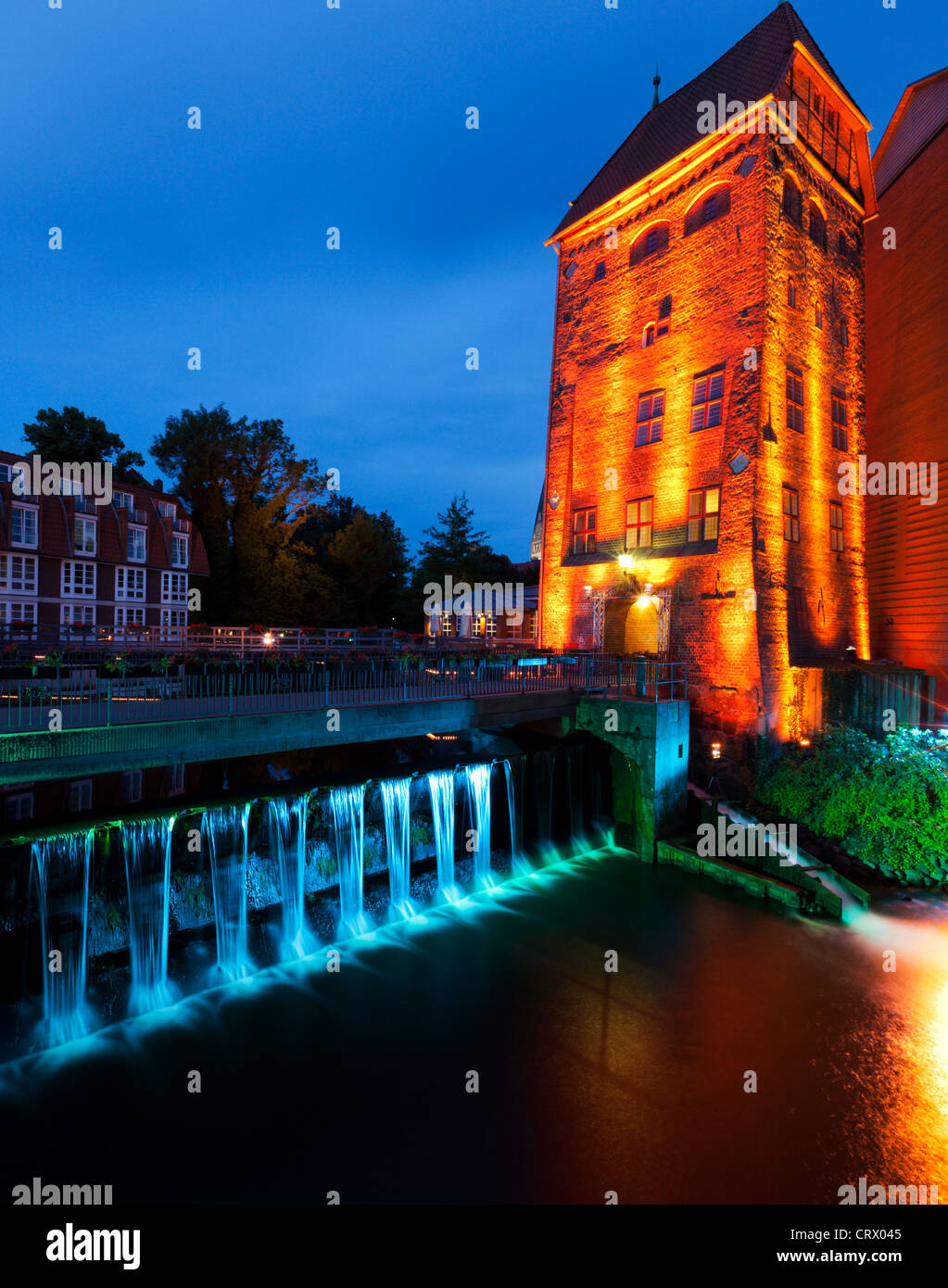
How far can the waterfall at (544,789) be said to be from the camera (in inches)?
663

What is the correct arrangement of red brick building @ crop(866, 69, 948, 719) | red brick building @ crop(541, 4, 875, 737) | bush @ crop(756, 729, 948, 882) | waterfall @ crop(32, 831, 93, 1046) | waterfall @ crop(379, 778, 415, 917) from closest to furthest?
1. waterfall @ crop(32, 831, 93, 1046)
2. waterfall @ crop(379, 778, 415, 917)
3. bush @ crop(756, 729, 948, 882)
4. red brick building @ crop(541, 4, 875, 737)
5. red brick building @ crop(866, 69, 948, 719)

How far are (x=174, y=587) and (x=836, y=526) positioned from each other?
35.4 m

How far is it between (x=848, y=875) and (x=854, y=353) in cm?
2024

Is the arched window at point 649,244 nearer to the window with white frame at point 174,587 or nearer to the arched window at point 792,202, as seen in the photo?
the arched window at point 792,202

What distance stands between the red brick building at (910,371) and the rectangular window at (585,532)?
10640mm

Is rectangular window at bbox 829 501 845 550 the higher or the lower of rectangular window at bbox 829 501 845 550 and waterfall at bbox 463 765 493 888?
the higher

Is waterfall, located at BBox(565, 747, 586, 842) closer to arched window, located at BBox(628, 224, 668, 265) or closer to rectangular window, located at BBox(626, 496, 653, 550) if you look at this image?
rectangular window, located at BBox(626, 496, 653, 550)

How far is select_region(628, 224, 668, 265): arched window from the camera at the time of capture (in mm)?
23969

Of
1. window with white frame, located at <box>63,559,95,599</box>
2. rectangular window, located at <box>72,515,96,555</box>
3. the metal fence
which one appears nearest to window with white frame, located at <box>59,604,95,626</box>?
window with white frame, located at <box>63,559,95,599</box>

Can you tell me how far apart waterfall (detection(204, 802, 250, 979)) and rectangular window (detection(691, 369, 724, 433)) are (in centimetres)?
1949

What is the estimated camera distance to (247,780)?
19891mm
